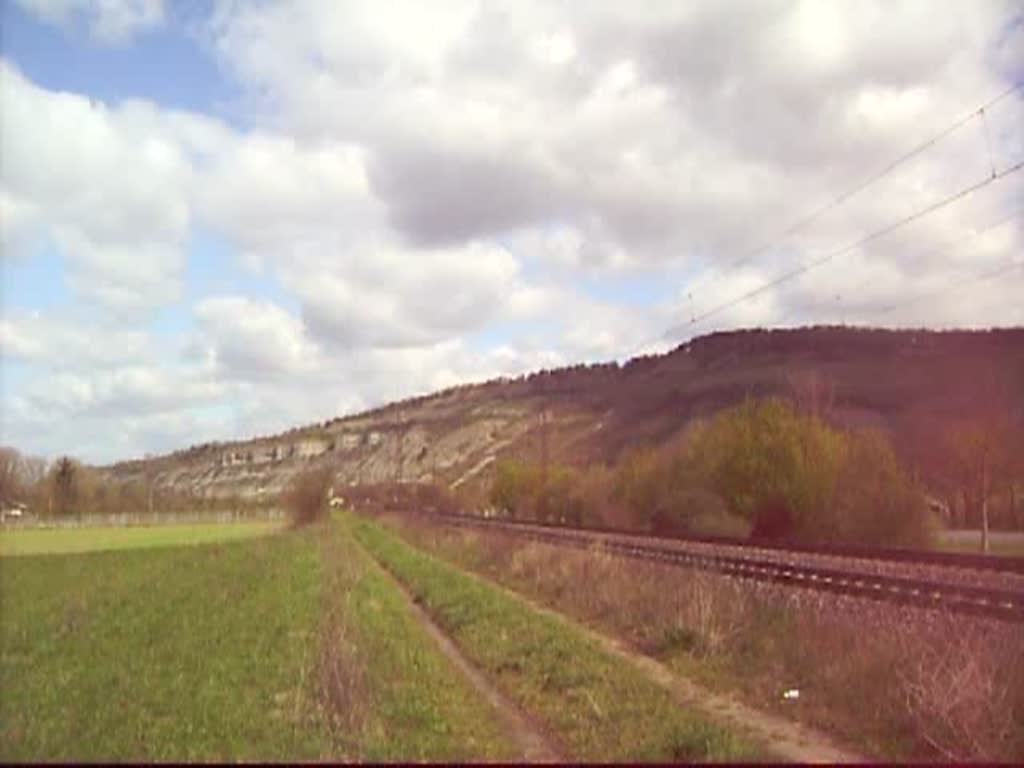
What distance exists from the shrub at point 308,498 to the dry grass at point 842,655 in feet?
269

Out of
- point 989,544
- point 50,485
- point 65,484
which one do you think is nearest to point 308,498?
point 989,544

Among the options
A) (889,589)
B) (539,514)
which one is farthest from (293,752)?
(539,514)

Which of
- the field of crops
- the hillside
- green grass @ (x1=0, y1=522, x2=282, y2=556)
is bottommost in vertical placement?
the field of crops

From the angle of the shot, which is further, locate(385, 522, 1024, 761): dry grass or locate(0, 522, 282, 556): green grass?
locate(0, 522, 282, 556): green grass

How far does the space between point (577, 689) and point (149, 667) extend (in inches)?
239

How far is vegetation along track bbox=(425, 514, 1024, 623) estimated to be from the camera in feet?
61.8

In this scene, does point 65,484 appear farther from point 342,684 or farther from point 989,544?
point 989,544

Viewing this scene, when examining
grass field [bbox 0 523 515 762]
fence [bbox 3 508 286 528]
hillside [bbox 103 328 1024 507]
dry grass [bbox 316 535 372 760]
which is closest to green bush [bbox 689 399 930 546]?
hillside [bbox 103 328 1024 507]

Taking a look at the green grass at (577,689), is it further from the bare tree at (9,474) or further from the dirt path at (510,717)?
the bare tree at (9,474)

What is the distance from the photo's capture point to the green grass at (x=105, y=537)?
16109 millimetres

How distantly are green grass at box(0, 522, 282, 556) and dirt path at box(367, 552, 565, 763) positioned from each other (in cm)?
697

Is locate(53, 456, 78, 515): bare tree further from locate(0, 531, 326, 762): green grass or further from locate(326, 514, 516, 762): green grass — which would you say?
locate(326, 514, 516, 762): green grass

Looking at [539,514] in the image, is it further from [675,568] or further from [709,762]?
[709,762]

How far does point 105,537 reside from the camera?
36.6 m
